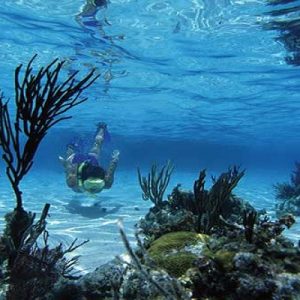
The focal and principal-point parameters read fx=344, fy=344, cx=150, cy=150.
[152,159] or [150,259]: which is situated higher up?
[150,259]

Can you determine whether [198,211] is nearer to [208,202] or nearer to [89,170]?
[208,202]

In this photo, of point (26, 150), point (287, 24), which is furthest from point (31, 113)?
point (287, 24)

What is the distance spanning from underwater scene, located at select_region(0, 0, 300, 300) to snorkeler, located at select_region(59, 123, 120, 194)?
2.4 inches

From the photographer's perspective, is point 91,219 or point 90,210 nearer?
point 91,219

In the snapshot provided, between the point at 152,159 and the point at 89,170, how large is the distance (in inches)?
104

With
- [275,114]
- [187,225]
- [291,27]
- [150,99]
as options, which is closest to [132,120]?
[150,99]

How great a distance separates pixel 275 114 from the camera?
3869 cm

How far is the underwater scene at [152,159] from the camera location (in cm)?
415

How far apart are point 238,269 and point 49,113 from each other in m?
3.45

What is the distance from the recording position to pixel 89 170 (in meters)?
13.5

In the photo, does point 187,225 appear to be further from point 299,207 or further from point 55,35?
point 55,35

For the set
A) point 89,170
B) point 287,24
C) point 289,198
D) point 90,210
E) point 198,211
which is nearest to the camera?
point 198,211

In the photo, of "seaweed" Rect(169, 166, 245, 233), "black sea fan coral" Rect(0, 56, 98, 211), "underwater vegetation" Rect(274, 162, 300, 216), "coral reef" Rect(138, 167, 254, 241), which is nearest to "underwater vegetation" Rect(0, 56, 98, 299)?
"black sea fan coral" Rect(0, 56, 98, 211)

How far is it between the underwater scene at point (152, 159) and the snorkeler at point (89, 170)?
0.06m
